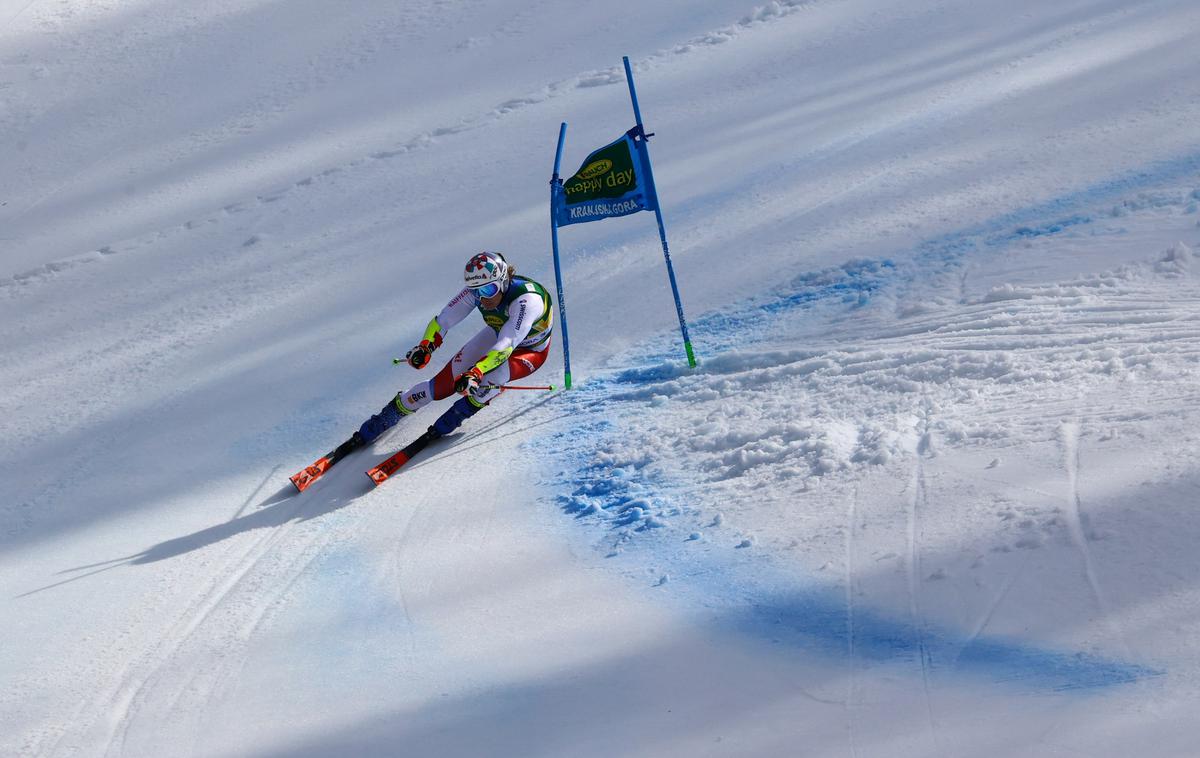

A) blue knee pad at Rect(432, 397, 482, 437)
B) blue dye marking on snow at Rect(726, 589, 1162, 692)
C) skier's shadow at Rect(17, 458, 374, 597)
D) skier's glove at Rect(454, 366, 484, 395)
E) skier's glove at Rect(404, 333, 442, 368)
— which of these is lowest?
blue dye marking on snow at Rect(726, 589, 1162, 692)

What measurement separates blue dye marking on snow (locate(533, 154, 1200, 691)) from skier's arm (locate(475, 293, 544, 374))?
0.71 m

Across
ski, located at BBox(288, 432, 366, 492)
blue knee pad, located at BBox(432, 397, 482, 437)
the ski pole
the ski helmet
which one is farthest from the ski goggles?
ski, located at BBox(288, 432, 366, 492)

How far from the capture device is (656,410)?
8.70 meters

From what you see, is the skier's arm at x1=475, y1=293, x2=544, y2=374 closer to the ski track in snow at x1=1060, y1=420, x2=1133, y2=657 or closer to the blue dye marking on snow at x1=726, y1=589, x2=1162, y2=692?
the blue dye marking on snow at x1=726, y1=589, x2=1162, y2=692

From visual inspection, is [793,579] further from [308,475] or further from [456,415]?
[308,475]

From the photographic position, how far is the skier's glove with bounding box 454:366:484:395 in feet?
28.0

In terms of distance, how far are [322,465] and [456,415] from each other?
108 cm

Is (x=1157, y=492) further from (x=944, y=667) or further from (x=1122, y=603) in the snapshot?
(x=944, y=667)

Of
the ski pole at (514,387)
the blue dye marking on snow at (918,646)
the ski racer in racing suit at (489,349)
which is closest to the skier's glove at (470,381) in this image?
the ski racer in racing suit at (489,349)

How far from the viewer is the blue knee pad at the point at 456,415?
29.1 feet

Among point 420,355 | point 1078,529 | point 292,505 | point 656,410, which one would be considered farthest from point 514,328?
point 1078,529

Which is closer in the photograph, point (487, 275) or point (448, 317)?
point (487, 275)

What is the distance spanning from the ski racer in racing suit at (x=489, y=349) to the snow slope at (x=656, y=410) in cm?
31

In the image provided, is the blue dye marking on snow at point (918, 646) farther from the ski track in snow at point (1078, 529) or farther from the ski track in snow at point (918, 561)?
the ski track in snow at point (1078, 529)
